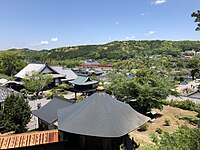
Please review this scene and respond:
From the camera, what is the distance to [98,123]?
8.22 metres

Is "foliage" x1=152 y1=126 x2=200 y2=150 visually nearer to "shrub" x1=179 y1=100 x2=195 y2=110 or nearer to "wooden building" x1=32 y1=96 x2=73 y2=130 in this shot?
"wooden building" x1=32 y1=96 x2=73 y2=130

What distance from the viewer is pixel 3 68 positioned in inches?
2021

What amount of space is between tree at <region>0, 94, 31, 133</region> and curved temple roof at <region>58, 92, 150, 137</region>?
5.32 meters

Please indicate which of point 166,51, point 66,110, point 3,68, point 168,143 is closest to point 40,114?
point 66,110

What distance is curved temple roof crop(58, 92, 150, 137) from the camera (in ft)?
26.2

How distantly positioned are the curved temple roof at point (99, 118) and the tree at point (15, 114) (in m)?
5.32

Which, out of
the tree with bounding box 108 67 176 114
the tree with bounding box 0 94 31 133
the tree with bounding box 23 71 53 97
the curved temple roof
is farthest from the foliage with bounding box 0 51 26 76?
the curved temple roof

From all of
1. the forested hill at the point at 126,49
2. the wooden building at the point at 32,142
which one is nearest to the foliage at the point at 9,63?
the wooden building at the point at 32,142

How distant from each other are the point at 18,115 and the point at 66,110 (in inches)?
219

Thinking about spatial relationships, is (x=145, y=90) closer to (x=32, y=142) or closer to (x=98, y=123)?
(x=98, y=123)

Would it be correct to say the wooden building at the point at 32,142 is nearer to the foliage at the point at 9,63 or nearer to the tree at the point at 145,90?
the tree at the point at 145,90

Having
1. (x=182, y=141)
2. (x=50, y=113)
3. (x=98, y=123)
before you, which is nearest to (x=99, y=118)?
(x=98, y=123)

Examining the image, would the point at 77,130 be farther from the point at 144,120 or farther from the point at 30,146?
the point at 144,120

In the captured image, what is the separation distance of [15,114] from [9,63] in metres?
40.1
